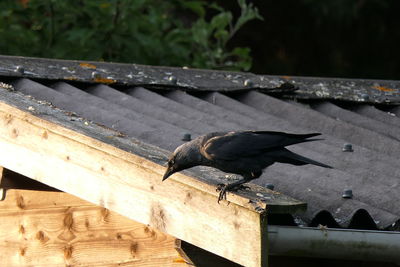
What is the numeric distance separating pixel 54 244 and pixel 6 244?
0.36m

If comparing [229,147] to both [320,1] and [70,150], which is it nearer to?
[70,150]

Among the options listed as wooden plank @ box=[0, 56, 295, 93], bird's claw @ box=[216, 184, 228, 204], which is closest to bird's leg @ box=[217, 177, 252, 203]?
bird's claw @ box=[216, 184, 228, 204]

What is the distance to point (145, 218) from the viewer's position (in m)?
3.23

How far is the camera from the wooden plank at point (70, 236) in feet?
12.2

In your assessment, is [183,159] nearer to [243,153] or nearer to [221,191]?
[243,153]

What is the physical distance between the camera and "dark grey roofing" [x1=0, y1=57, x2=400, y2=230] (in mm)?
3285

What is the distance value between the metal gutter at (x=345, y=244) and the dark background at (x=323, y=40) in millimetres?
12278

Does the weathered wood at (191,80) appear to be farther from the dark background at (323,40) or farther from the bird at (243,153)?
the dark background at (323,40)

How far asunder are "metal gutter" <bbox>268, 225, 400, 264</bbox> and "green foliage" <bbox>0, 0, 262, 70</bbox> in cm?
483

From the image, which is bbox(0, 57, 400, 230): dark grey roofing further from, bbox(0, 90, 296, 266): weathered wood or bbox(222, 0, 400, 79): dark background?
bbox(222, 0, 400, 79): dark background

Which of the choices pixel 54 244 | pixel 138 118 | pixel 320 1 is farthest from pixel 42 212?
pixel 320 1

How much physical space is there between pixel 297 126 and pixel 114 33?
3742mm

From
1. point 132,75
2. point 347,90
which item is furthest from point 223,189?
point 347,90

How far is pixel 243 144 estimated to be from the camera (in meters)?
3.38
